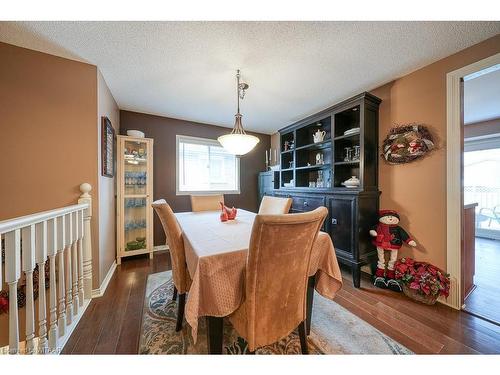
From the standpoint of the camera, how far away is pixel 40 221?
1.09 m

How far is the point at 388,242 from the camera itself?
204 cm

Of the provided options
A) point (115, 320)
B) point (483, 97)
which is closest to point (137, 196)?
point (115, 320)

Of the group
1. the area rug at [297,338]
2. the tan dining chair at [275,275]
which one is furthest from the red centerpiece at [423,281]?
the tan dining chair at [275,275]

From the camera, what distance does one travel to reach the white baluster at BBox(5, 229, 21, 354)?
900 mm

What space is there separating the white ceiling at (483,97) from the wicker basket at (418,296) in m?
2.32

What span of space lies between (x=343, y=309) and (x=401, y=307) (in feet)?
1.80

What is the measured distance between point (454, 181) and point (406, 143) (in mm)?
546

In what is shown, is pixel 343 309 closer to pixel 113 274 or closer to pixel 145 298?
pixel 145 298

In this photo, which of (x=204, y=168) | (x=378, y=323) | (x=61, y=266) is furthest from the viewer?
(x=204, y=168)

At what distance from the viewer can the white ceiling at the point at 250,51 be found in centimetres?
146

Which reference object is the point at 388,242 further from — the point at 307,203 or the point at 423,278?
the point at 307,203

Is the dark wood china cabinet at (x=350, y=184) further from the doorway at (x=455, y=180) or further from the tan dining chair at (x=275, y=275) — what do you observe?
the tan dining chair at (x=275, y=275)
